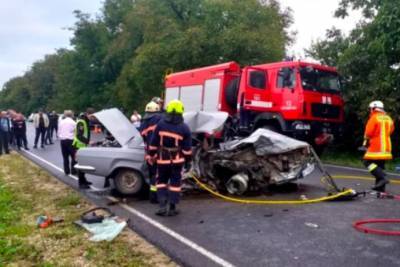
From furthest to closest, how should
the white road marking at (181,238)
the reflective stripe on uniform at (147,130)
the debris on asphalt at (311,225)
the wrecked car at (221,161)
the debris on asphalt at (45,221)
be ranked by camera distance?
the wrecked car at (221,161) → the reflective stripe on uniform at (147,130) → the debris on asphalt at (45,221) → the debris on asphalt at (311,225) → the white road marking at (181,238)

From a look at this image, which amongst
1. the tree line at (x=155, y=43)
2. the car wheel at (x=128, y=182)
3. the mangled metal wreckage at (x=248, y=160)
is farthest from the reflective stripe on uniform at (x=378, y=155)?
the tree line at (x=155, y=43)

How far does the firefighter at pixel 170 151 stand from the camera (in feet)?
21.3

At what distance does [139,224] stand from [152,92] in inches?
878

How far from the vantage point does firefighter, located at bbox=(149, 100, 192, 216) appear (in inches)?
256

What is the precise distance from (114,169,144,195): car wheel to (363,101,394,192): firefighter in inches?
161

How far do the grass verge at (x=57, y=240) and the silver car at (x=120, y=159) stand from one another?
638 mm

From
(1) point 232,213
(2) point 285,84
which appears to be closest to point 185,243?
(1) point 232,213

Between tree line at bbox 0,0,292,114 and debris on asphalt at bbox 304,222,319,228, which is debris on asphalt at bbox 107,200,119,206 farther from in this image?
tree line at bbox 0,0,292,114

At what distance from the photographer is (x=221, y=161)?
309 inches

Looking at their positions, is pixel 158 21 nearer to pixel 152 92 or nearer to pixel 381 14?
pixel 152 92

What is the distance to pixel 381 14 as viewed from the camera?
12789 millimetres

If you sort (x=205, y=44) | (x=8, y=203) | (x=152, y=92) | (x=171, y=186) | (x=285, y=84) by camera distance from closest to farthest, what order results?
(x=171, y=186) < (x=8, y=203) < (x=285, y=84) < (x=205, y=44) < (x=152, y=92)

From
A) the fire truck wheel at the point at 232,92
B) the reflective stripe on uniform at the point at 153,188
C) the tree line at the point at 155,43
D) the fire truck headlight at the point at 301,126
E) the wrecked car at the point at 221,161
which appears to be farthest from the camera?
the tree line at the point at 155,43

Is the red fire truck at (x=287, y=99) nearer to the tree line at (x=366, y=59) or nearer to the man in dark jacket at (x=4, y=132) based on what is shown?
the tree line at (x=366, y=59)
